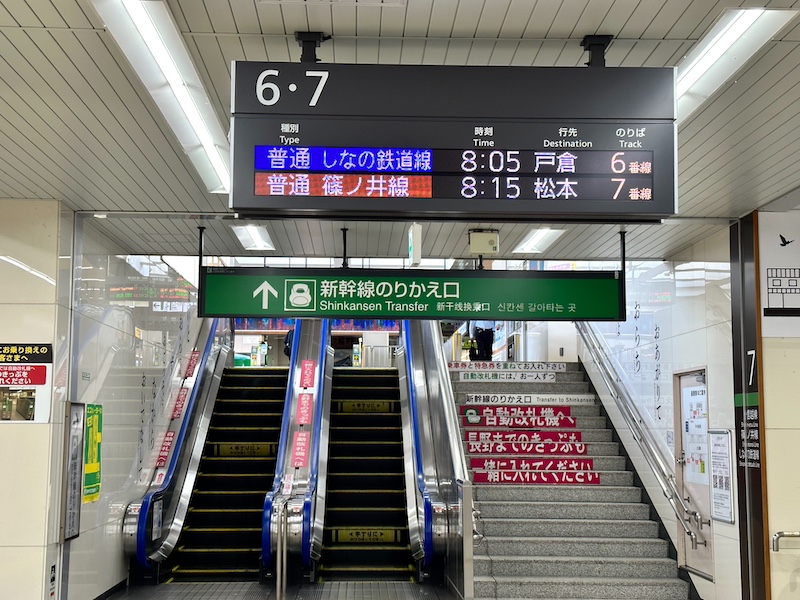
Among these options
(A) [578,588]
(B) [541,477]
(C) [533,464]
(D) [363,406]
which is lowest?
(A) [578,588]

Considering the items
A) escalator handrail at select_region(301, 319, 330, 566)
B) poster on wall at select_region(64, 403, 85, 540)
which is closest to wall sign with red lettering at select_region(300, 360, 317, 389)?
escalator handrail at select_region(301, 319, 330, 566)

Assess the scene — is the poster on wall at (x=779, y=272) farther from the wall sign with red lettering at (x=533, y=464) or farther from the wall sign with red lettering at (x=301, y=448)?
the wall sign with red lettering at (x=301, y=448)

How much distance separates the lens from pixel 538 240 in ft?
25.6

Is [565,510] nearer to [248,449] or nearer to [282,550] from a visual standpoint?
[282,550]

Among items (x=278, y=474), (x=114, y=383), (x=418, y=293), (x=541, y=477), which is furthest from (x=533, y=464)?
(x=114, y=383)

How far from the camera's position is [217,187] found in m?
6.06

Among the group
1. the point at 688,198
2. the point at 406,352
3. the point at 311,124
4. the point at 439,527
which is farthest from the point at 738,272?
the point at 406,352

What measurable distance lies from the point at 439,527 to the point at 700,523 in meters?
2.26

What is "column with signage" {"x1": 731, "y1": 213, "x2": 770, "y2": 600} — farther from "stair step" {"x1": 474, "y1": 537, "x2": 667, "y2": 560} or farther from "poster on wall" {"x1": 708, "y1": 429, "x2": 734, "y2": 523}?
"stair step" {"x1": 474, "y1": 537, "x2": 667, "y2": 560}

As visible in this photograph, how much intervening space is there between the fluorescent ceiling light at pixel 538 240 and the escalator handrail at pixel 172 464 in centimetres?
417

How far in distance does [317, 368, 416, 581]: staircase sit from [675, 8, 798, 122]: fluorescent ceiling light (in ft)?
19.2

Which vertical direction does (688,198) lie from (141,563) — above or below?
above

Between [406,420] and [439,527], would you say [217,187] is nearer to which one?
[439,527]

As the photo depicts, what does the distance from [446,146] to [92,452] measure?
14.7 feet
